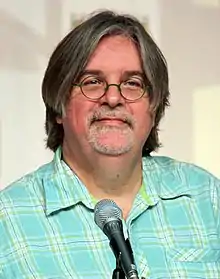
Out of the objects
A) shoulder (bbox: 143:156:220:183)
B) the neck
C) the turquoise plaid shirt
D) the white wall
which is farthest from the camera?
the white wall

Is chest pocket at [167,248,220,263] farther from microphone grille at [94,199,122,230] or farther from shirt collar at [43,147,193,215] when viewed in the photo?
microphone grille at [94,199,122,230]

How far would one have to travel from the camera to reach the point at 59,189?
1582mm

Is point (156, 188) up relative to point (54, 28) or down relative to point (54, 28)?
down

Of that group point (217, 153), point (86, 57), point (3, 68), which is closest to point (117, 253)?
point (86, 57)

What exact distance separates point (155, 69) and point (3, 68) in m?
0.89

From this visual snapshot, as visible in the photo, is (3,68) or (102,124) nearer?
(102,124)

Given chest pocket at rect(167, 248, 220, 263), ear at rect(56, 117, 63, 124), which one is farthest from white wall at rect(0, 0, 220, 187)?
chest pocket at rect(167, 248, 220, 263)

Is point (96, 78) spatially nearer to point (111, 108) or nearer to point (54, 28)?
point (111, 108)

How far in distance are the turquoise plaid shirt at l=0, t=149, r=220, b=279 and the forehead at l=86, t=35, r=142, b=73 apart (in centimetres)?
26

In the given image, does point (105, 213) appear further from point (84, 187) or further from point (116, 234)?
point (84, 187)

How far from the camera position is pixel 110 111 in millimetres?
1519

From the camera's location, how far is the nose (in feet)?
4.97

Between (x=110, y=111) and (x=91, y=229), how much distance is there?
27 centimetres

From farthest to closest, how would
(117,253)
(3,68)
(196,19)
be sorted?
(196,19) → (3,68) → (117,253)
